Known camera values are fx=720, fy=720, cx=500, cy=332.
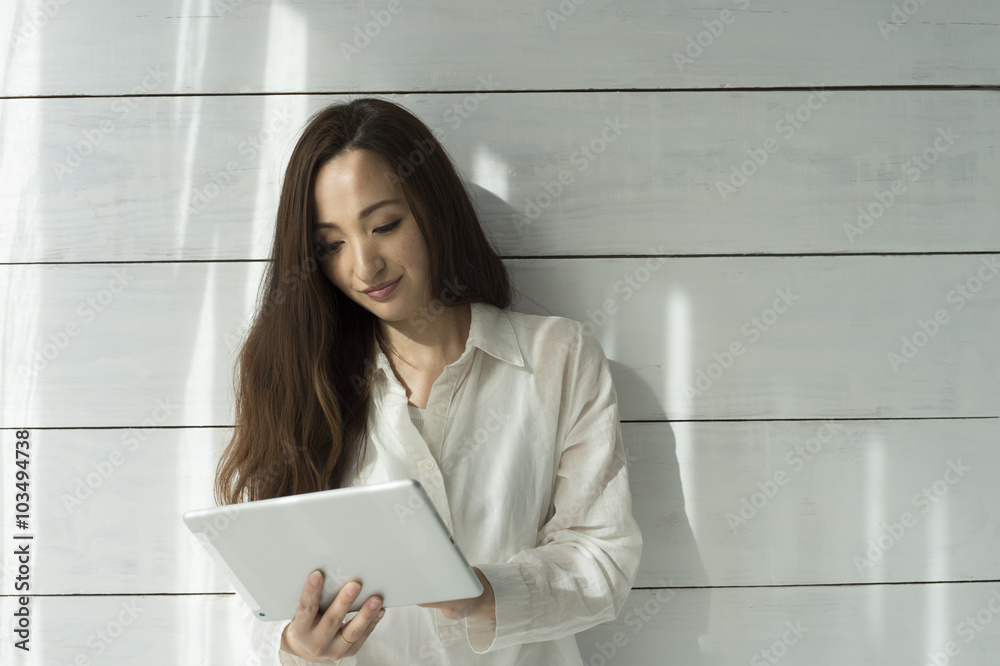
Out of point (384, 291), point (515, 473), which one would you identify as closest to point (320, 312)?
point (384, 291)

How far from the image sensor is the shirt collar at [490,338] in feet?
3.10

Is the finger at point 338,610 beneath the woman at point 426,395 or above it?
beneath

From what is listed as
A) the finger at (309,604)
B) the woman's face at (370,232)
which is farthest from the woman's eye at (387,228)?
the finger at (309,604)

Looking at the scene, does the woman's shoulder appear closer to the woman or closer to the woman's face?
the woman

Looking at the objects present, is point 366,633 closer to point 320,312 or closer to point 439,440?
point 439,440

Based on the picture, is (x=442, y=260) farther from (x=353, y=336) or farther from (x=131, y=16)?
(x=131, y=16)

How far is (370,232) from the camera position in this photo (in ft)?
2.92

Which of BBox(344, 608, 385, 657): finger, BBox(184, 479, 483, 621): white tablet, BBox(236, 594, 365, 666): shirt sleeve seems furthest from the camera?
BBox(236, 594, 365, 666): shirt sleeve

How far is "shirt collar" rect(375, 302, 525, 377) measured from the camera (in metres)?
0.94

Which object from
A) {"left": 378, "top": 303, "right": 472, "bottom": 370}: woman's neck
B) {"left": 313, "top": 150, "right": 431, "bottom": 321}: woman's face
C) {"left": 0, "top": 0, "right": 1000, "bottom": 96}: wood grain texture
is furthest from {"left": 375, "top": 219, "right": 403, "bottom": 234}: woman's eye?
{"left": 0, "top": 0, "right": 1000, "bottom": 96}: wood grain texture

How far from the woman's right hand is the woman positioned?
0.27ft

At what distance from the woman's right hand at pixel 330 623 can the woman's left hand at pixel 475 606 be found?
0.08 metres

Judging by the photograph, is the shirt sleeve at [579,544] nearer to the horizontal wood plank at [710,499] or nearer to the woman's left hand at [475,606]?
the woman's left hand at [475,606]

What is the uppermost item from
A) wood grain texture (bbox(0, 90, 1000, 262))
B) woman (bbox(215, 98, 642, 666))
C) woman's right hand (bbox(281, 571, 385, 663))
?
wood grain texture (bbox(0, 90, 1000, 262))
